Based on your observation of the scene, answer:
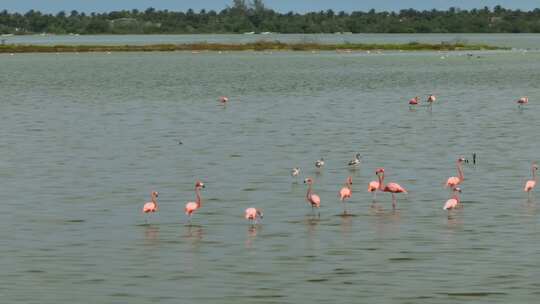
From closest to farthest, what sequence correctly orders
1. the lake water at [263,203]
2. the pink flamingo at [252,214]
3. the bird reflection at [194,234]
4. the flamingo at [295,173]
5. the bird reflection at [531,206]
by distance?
the lake water at [263,203], the bird reflection at [194,234], the pink flamingo at [252,214], the bird reflection at [531,206], the flamingo at [295,173]

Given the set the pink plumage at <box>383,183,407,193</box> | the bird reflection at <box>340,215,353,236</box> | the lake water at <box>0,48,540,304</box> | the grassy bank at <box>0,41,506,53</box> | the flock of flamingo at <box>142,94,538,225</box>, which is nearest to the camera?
the lake water at <box>0,48,540,304</box>

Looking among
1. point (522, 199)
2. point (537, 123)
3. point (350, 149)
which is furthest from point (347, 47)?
point (522, 199)

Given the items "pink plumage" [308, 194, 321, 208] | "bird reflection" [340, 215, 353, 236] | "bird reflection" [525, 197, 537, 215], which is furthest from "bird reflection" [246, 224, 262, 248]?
"bird reflection" [525, 197, 537, 215]

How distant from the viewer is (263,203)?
2786cm

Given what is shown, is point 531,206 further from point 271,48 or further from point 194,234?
point 271,48

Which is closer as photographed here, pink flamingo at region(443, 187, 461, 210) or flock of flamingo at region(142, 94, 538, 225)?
flock of flamingo at region(142, 94, 538, 225)

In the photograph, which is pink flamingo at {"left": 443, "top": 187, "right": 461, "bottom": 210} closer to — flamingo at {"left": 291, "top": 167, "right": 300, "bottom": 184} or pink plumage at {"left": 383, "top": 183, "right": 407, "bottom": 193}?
pink plumage at {"left": 383, "top": 183, "right": 407, "bottom": 193}

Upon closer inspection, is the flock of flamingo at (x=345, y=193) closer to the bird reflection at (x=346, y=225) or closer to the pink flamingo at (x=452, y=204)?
the pink flamingo at (x=452, y=204)

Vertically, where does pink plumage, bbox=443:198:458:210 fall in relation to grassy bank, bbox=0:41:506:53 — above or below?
above

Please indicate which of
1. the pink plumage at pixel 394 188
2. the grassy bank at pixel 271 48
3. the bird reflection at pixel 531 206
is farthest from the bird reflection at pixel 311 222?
the grassy bank at pixel 271 48

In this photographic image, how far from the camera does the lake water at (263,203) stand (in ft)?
64.6

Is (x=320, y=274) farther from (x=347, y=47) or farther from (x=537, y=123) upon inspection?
(x=347, y=47)

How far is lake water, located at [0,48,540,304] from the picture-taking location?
64.6 feet

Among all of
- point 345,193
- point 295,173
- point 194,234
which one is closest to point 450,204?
point 345,193
